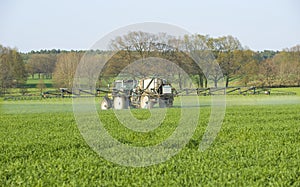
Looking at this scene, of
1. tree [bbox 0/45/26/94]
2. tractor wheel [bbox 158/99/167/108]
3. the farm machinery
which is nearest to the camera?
the farm machinery

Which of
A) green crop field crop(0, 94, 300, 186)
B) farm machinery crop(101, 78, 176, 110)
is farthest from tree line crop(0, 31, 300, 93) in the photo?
green crop field crop(0, 94, 300, 186)

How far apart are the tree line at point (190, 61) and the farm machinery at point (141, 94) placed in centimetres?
1556

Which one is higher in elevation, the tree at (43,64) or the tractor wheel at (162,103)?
the tree at (43,64)

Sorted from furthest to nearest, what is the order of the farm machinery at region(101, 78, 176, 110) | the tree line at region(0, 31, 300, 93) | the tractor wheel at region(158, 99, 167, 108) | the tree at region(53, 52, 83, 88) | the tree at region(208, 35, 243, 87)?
the tree at region(208, 35, 243, 87) → the tree at region(53, 52, 83, 88) → the tree line at region(0, 31, 300, 93) → the tractor wheel at region(158, 99, 167, 108) → the farm machinery at region(101, 78, 176, 110)

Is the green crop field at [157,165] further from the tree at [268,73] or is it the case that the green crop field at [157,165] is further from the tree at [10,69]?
the tree at [268,73]

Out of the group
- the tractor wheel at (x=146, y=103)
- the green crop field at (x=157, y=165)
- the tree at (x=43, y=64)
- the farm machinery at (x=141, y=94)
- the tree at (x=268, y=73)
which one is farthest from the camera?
the tree at (x=43, y=64)

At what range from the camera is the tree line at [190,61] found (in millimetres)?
54094

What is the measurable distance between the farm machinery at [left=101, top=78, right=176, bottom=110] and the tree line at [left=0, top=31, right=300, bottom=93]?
15.6 metres

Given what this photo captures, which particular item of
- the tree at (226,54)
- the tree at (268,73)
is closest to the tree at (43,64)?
the tree at (226,54)

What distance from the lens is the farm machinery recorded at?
28.9 metres

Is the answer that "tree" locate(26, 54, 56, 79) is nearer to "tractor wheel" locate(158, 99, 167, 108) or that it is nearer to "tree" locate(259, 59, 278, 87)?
"tree" locate(259, 59, 278, 87)

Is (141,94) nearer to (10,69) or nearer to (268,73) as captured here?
(10,69)

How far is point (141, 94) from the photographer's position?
96.5 feet

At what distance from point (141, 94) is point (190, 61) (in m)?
36.5
